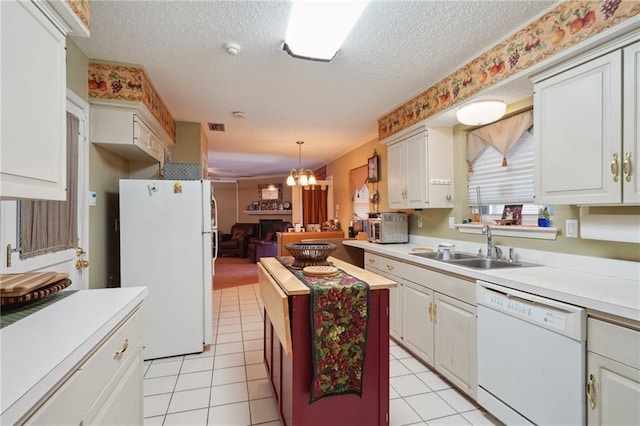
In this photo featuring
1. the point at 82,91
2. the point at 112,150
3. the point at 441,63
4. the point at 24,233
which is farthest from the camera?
the point at 112,150

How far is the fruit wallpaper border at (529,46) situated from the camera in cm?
154

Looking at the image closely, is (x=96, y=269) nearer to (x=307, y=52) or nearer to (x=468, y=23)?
(x=307, y=52)

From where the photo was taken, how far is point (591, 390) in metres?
1.35

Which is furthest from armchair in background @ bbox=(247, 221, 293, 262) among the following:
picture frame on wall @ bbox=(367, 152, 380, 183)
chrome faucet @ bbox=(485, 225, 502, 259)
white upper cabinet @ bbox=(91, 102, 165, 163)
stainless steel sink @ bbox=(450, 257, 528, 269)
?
chrome faucet @ bbox=(485, 225, 502, 259)

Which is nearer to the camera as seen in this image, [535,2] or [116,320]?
[116,320]

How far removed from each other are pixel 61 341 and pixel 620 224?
103 inches

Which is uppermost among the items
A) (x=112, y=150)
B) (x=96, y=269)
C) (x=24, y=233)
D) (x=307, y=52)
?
(x=307, y=52)

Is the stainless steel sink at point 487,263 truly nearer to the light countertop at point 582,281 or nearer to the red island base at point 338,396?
the light countertop at point 582,281

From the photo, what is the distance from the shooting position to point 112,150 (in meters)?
2.85

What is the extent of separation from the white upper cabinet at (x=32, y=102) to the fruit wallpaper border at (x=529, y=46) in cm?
253

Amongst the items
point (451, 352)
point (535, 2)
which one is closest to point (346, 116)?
point (535, 2)

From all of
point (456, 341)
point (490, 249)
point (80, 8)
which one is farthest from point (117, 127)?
point (490, 249)

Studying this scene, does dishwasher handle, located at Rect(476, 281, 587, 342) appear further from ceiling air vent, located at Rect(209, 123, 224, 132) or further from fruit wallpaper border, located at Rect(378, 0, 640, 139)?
ceiling air vent, located at Rect(209, 123, 224, 132)

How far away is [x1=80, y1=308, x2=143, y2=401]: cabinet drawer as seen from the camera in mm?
1019
